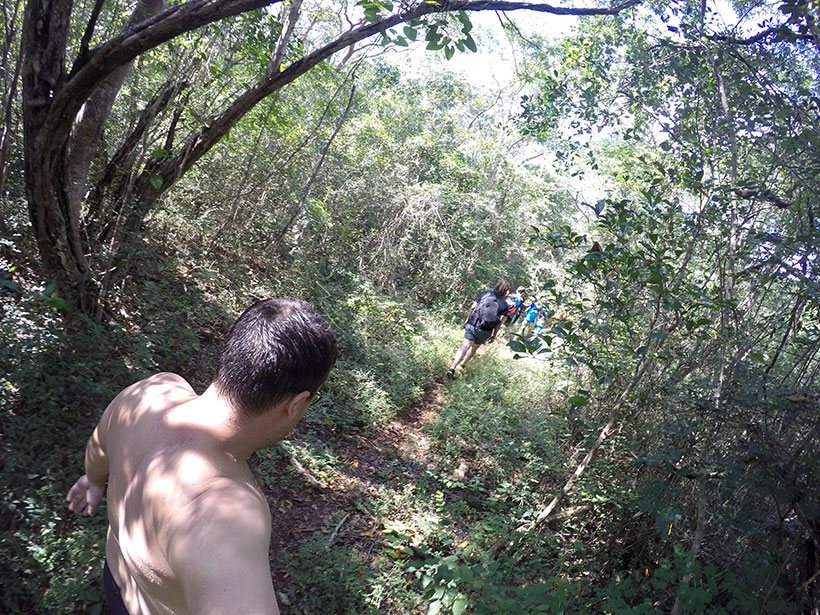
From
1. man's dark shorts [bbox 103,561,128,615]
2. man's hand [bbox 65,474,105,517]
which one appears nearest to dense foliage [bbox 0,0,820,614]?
man's hand [bbox 65,474,105,517]

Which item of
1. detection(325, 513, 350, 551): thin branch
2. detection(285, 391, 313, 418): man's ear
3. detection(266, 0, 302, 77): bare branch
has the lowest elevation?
detection(325, 513, 350, 551): thin branch

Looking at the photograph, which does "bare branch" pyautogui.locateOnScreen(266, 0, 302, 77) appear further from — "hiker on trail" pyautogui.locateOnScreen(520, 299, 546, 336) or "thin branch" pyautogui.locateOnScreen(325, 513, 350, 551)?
"thin branch" pyautogui.locateOnScreen(325, 513, 350, 551)

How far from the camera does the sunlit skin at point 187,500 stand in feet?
3.37

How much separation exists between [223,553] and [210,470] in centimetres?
23

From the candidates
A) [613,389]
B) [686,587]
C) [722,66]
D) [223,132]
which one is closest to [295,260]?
[223,132]

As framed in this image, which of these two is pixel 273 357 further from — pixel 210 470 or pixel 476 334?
pixel 476 334

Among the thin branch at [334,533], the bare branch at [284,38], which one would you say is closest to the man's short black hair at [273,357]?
the thin branch at [334,533]

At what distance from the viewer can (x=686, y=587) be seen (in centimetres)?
298

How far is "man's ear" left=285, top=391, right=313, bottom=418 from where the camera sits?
1335mm

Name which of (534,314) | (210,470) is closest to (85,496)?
(210,470)

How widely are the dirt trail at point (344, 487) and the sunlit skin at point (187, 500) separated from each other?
253cm

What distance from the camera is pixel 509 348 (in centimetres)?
495

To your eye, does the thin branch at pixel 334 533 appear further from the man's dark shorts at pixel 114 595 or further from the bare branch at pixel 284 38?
the bare branch at pixel 284 38

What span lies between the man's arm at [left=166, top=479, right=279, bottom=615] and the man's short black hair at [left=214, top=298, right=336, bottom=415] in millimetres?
232
